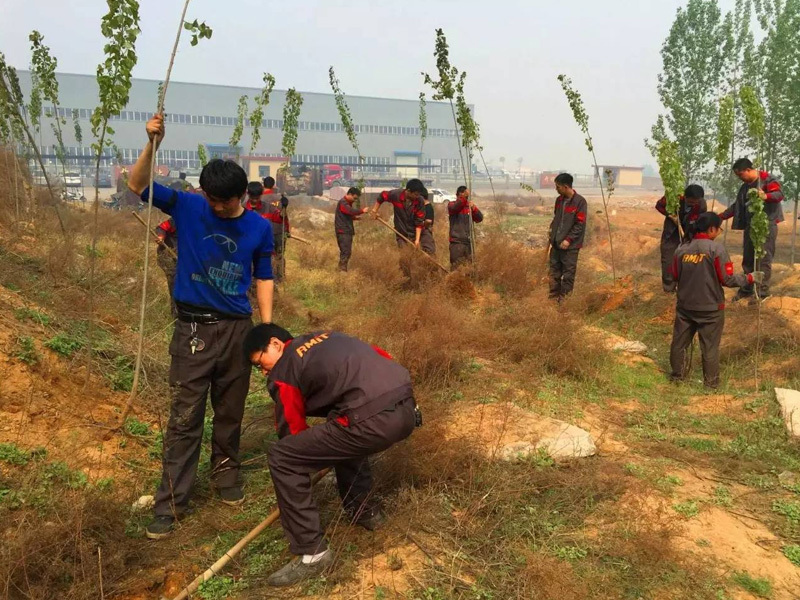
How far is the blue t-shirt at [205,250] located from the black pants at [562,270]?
5456 mm

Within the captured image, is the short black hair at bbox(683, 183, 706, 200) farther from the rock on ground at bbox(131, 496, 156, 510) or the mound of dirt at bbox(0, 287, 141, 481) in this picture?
the rock on ground at bbox(131, 496, 156, 510)

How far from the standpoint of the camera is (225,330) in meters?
3.16

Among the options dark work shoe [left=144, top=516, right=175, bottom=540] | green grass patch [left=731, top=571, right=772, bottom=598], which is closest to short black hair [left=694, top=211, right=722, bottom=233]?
green grass patch [left=731, top=571, right=772, bottom=598]

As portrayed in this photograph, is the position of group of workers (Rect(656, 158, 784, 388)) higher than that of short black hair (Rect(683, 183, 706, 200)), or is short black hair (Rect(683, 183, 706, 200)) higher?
short black hair (Rect(683, 183, 706, 200))

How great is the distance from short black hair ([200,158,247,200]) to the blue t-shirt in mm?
204

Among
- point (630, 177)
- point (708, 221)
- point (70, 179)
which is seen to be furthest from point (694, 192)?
point (630, 177)

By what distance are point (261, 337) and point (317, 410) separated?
0.40 metres

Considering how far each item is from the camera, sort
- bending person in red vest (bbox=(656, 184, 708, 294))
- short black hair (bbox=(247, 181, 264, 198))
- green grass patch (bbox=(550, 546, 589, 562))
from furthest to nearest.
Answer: short black hair (bbox=(247, 181, 264, 198)) < bending person in red vest (bbox=(656, 184, 708, 294)) < green grass patch (bbox=(550, 546, 589, 562))

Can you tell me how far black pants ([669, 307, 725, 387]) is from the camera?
17.9 ft

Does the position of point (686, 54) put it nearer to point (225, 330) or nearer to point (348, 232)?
point (348, 232)

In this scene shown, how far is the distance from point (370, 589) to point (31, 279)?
4.98 metres

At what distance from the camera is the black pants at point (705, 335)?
545 cm

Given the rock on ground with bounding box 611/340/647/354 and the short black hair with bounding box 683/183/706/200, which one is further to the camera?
the short black hair with bounding box 683/183/706/200

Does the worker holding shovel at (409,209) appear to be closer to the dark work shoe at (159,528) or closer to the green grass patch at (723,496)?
→ the green grass patch at (723,496)
